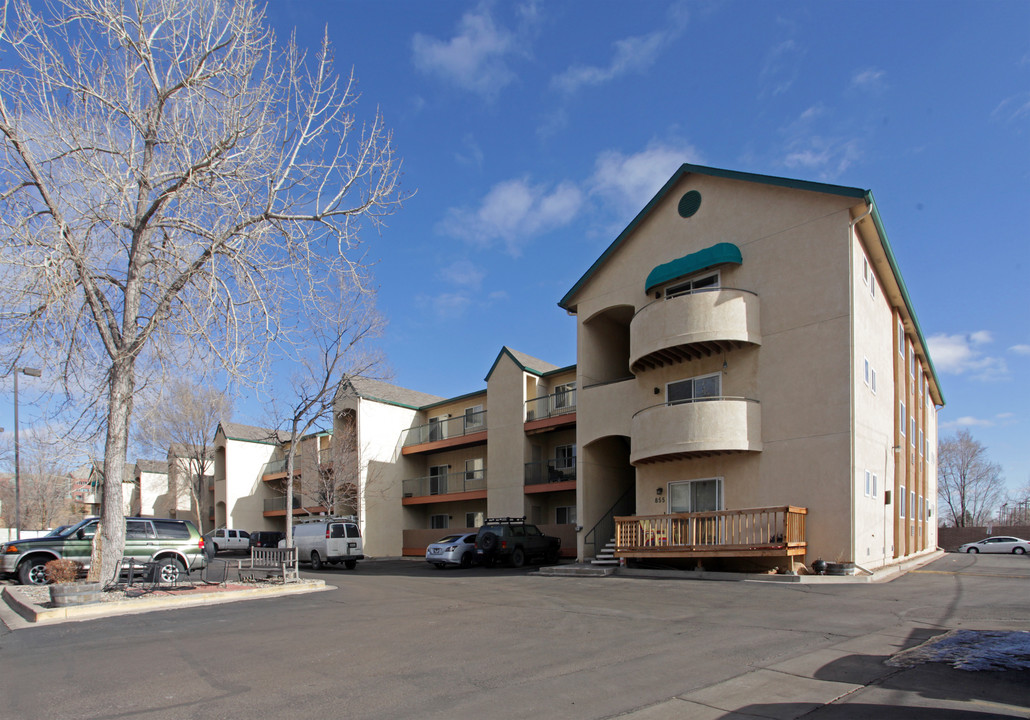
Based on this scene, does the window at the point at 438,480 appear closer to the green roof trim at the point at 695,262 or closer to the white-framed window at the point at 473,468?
the white-framed window at the point at 473,468

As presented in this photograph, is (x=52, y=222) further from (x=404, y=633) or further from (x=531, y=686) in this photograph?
(x=531, y=686)

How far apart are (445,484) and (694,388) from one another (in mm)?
19454

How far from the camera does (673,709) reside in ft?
20.1

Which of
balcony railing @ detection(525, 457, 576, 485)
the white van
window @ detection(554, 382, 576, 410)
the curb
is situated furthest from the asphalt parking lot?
window @ detection(554, 382, 576, 410)

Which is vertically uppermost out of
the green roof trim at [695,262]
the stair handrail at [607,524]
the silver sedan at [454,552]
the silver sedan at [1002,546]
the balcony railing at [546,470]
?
the green roof trim at [695,262]

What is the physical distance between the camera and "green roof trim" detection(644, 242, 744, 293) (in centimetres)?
2047

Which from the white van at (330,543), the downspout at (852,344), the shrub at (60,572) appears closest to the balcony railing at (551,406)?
the white van at (330,543)

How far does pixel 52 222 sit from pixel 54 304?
173 cm

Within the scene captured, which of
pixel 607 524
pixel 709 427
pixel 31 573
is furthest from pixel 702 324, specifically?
pixel 31 573

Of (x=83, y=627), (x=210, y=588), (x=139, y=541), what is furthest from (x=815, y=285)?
(x=139, y=541)

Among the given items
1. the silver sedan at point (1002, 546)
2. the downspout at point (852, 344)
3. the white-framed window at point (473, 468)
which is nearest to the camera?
the downspout at point (852, 344)

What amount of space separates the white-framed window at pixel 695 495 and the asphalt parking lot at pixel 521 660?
6296 millimetres

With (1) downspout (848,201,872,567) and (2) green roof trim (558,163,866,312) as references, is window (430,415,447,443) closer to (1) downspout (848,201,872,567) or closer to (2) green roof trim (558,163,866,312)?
(2) green roof trim (558,163,866,312)

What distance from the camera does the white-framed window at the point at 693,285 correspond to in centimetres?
2111
